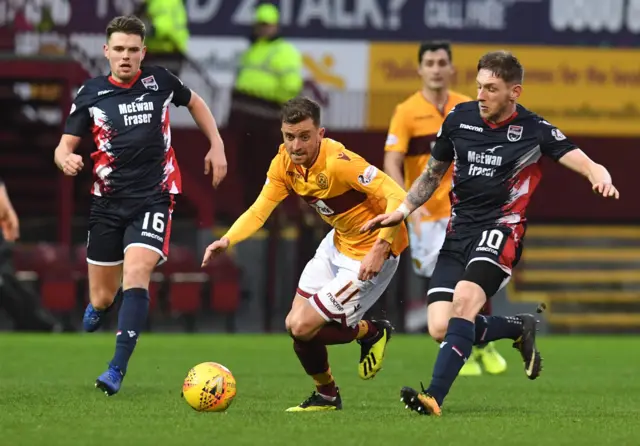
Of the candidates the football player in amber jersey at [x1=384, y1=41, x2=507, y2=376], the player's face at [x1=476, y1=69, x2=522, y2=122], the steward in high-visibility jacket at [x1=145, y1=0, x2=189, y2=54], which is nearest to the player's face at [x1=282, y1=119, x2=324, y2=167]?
the player's face at [x1=476, y1=69, x2=522, y2=122]

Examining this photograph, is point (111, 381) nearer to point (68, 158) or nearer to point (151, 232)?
point (151, 232)

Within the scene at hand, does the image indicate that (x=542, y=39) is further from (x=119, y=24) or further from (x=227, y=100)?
(x=119, y=24)

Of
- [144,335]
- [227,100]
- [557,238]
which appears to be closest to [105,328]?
[144,335]

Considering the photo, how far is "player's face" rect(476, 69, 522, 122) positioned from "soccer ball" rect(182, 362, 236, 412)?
2070mm

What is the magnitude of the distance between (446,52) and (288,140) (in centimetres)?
383

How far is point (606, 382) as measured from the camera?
1143 centimetres

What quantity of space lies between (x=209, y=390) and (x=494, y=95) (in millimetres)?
2241

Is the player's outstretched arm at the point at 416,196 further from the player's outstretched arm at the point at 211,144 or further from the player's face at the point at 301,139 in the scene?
the player's outstretched arm at the point at 211,144

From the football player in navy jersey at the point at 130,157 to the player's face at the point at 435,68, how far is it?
2.47m

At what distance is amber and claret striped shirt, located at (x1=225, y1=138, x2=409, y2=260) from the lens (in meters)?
8.57

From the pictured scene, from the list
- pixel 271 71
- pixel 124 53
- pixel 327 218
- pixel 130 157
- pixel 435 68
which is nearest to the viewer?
pixel 327 218

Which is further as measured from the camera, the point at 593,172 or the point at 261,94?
the point at 261,94

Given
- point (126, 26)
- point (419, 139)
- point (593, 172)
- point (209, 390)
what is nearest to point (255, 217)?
point (209, 390)

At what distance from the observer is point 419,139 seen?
473 inches
